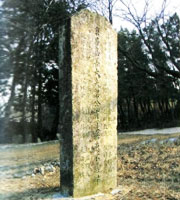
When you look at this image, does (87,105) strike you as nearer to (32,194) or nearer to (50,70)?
(32,194)

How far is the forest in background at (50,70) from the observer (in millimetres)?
7231

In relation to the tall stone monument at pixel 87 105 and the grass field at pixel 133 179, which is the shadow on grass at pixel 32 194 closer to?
the grass field at pixel 133 179

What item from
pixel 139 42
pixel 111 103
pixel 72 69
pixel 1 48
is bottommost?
pixel 111 103

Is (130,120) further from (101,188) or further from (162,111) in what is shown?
(101,188)

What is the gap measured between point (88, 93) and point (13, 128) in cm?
734

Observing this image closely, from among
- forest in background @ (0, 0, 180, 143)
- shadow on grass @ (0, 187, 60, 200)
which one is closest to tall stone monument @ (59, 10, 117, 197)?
shadow on grass @ (0, 187, 60, 200)

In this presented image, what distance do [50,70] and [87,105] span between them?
10756 mm

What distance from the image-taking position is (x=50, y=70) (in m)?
13.8

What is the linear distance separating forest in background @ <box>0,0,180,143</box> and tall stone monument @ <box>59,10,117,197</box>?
2.57 metres

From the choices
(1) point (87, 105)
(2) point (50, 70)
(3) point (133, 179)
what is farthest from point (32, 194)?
(2) point (50, 70)

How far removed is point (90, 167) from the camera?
11.0ft

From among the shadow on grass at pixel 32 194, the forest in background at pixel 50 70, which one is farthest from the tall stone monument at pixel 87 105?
the forest in background at pixel 50 70

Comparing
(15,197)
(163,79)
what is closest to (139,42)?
(163,79)

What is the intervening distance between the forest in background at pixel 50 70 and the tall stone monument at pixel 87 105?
257cm
